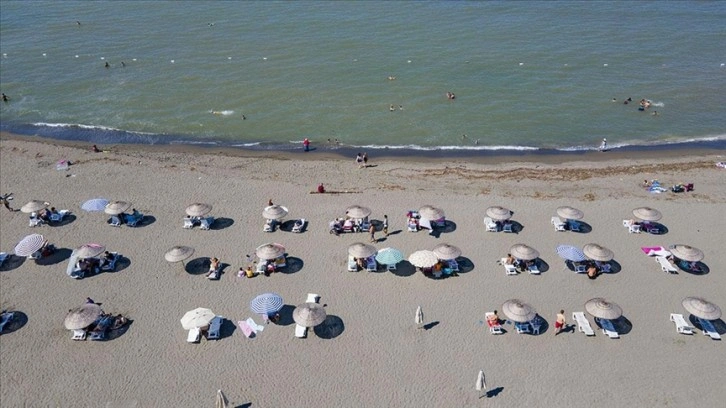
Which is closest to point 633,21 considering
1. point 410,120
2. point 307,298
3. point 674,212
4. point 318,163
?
point 410,120

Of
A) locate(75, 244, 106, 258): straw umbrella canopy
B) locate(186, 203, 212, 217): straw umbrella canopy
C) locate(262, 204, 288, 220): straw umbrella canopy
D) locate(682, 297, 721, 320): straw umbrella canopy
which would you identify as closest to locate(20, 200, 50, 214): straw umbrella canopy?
locate(75, 244, 106, 258): straw umbrella canopy

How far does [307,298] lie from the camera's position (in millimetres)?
24125

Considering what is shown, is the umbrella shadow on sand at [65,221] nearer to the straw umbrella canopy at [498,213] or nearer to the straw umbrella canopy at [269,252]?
the straw umbrella canopy at [269,252]

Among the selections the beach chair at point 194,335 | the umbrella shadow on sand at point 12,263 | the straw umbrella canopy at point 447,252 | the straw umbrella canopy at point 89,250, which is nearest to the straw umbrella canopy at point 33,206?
the umbrella shadow on sand at point 12,263

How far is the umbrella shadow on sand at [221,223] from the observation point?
2975 cm

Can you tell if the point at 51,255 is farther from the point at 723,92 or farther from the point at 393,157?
the point at 723,92

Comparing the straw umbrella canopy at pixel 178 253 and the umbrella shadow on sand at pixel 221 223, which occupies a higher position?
the straw umbrella canopy at pixel 178 253

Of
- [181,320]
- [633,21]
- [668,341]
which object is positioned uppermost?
[633,21]

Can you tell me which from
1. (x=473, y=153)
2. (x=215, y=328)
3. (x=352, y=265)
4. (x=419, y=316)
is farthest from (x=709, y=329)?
(x=473, y=153)

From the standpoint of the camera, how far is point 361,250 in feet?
83.8

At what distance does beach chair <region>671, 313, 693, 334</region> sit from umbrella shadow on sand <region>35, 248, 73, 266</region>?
30.9m

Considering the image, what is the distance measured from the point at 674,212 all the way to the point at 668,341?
39.2 feet

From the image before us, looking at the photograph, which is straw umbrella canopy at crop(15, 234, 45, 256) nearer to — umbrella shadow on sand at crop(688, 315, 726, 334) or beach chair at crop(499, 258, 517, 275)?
beach chair at crop(499, 258, 517, 275)

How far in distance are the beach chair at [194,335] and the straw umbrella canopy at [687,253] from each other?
23.7 metres
